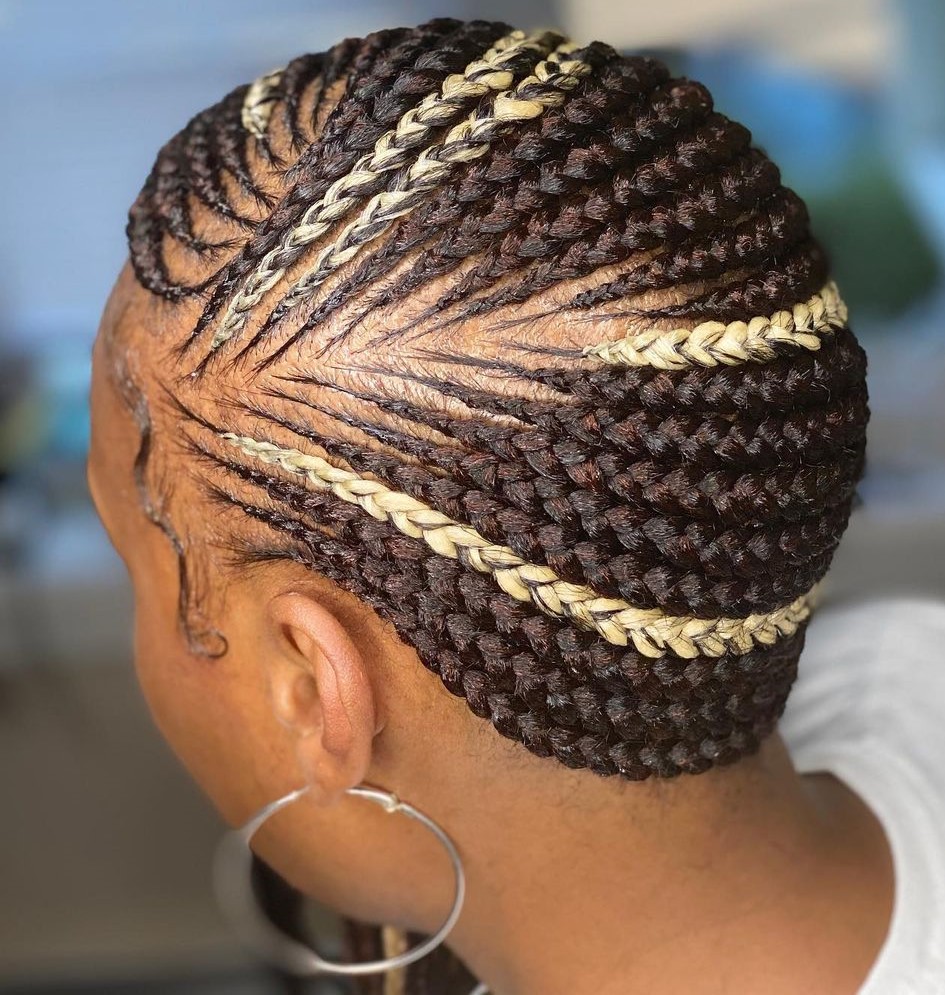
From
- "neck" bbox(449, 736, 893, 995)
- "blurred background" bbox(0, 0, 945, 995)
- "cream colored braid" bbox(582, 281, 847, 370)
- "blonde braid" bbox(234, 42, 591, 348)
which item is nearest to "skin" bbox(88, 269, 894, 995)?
"neck" bbox(449, 736, 893, 995)

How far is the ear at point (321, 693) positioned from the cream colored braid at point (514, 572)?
8 centimetres

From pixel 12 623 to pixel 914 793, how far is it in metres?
1.45

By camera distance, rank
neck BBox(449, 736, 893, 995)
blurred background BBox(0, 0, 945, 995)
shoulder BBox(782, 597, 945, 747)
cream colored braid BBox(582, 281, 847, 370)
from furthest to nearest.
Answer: blurred background BBox(0, 0, 945, 995)
shoulder BBox(782, 597, 945, 747)
neck BBox(449, 736, 893, 995)
cream colored braid BBox(582, 281, 847, 370)

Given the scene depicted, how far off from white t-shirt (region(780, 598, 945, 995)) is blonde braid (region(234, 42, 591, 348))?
2.02ft

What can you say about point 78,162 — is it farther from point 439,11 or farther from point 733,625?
point 733,625

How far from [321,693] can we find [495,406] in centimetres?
21

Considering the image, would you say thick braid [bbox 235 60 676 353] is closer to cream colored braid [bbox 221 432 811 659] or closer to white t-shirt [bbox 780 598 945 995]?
cream colored braid [bbox 221 432 811 659]

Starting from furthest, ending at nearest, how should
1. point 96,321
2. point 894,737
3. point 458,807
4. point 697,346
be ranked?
point 96,321
point 894,737
point 458,807
point 697,346

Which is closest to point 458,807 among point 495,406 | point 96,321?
point 495,406

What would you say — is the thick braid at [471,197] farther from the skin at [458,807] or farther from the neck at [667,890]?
the neck at [667,890]

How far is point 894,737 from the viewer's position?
939 mm

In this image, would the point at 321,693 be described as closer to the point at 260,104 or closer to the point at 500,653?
the point at 500,653

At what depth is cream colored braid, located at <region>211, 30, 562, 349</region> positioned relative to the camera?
594 millimetres

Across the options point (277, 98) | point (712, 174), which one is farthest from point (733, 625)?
Result: point (277, 98)
